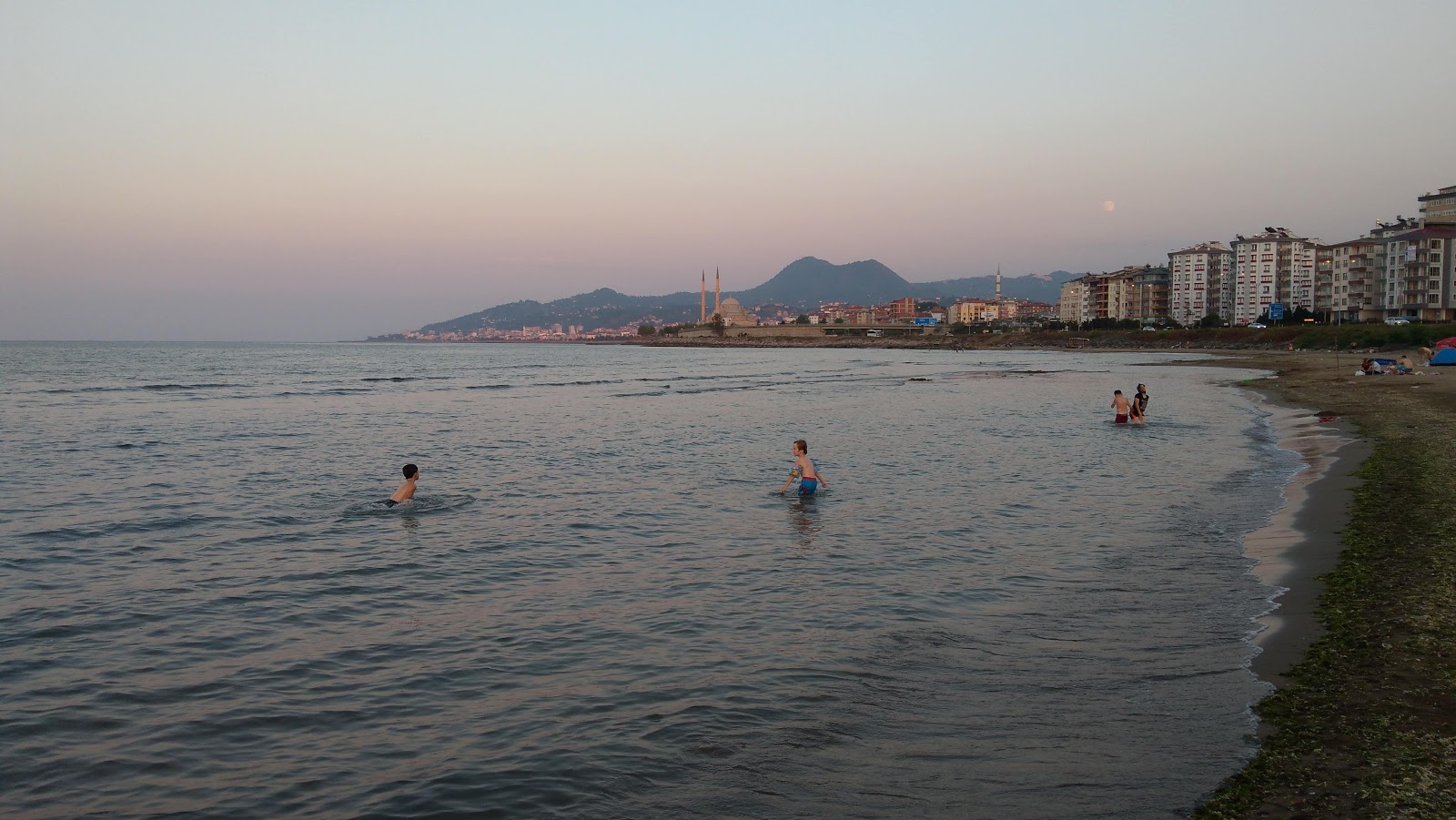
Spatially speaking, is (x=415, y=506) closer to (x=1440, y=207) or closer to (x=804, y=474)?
(x=804, y=474)

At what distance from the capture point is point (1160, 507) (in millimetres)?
16000

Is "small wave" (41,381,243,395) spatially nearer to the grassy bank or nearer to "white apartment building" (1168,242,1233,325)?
the grassy bank

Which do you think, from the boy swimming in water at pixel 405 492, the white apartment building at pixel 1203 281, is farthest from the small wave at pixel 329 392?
the white apartment building at pixel 1203 281

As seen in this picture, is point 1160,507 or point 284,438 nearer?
point 1160,507

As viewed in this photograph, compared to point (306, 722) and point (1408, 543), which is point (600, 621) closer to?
point (306, 722)

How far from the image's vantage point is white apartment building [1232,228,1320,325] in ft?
486

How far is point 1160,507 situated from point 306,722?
13.6 m

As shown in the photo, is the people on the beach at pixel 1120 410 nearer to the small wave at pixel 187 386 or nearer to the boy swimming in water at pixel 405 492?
the boy swimming in water at pixel 405 492

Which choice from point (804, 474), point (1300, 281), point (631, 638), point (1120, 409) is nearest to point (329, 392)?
point (1120, 409)

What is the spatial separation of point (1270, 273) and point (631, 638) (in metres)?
169

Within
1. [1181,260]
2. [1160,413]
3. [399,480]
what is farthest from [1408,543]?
[1181,260]

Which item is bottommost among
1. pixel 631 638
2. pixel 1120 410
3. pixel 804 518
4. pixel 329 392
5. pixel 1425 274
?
pixel 804 518

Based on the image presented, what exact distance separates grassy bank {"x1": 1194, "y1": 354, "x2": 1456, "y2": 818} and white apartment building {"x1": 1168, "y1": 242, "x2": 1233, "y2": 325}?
546ft

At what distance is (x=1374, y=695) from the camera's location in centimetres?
655
